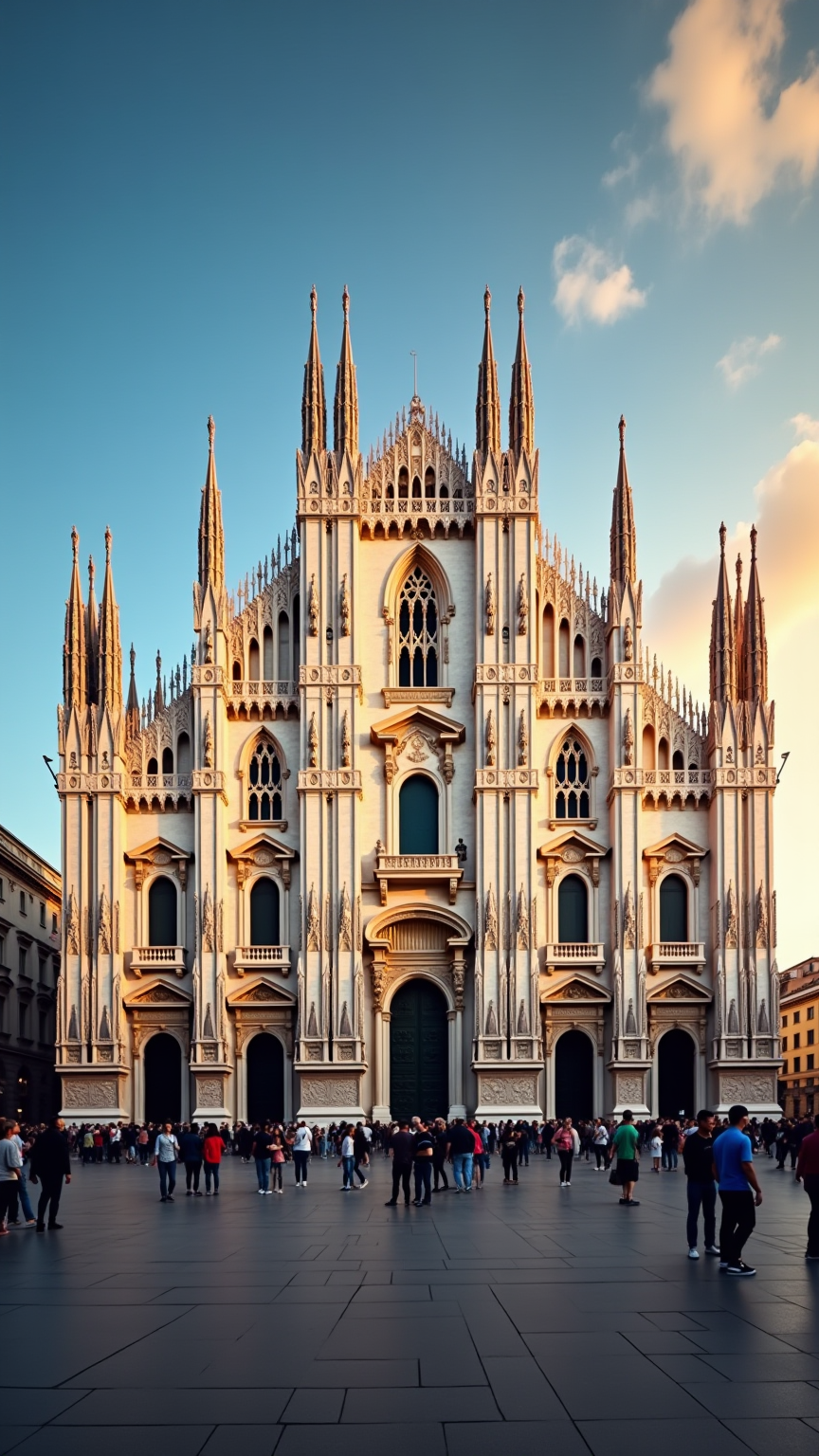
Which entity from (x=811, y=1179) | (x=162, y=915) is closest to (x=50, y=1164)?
(x=811, y=1179)

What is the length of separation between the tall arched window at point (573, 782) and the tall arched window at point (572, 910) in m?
2.52

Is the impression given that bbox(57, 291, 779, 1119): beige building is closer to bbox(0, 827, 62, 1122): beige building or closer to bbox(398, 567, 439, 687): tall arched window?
bbox(398, 567, 439, 687): tall arched window

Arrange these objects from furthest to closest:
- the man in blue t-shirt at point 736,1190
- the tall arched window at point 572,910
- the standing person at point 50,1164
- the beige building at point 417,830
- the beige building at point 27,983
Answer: the beige building at point 27,983 < the tall arched window at point 572,910 < the beige building at point 417,830 < the standing person at point 50,1164 < the man in blue t-shirt at point 736,1190

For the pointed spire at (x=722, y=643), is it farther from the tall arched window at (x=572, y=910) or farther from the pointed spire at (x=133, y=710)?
the pointed spire at (x=133, y=710)

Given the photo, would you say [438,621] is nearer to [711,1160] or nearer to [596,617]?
[596,617]

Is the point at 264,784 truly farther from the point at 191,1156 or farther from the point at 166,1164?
the point at 166,1164

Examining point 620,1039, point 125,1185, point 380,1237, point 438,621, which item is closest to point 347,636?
point 438,621

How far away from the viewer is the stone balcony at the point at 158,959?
55.4 metres

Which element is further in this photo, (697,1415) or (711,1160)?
(711,1160)

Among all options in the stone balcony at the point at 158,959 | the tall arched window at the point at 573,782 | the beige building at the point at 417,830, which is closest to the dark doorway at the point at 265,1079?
the beige building at the point at 417,830

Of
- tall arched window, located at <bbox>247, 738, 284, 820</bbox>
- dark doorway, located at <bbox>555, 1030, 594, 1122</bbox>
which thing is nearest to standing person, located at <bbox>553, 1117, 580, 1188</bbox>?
dark doorway, located at <bbox>555, 1030, 594, 1122</bbox>

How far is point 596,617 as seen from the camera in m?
58.2

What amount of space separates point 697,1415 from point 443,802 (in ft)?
153

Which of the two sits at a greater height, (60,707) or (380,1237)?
(60,707)
